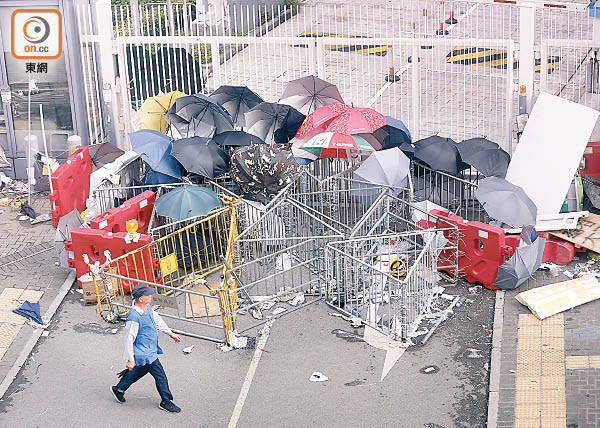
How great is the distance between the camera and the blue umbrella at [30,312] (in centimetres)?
1292

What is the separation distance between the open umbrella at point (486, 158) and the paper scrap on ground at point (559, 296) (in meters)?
2.42

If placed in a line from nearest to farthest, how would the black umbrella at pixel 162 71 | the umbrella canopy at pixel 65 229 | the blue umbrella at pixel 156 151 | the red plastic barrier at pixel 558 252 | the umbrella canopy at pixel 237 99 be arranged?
the red plastic barrier at pixel 558 252
the umbrella canopy at pixel 65 229
the blue umbrella at pixel 156 151
the umbrella canopy at pixel 237 99
the black umbrella at pixel 162 71

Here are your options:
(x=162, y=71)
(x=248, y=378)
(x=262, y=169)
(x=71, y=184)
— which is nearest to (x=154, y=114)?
(x=162, y=71)

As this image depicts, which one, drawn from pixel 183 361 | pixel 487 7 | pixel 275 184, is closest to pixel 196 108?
pixel 275 184

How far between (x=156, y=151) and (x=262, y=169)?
5.96 feet

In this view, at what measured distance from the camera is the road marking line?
426 inches

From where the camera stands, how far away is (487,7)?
18938mm

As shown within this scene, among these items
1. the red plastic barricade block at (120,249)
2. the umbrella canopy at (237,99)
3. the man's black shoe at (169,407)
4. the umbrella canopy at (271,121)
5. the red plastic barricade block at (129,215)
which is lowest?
the man's black shoe at (169,407)

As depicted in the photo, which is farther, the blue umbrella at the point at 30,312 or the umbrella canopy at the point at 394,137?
the umbrella canopy at the point at 394,137

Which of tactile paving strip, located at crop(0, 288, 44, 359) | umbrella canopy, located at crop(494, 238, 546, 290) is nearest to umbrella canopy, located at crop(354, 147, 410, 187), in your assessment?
umbrella canopy, located at crop(494, 238, 546, 290)

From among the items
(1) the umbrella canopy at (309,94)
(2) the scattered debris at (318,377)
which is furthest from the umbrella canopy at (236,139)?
(2) the scattered debris at (318,377)

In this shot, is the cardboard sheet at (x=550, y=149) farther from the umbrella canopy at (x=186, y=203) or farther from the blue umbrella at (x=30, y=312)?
the blue umbrella at (x=30, y=312)

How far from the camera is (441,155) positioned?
15102mm

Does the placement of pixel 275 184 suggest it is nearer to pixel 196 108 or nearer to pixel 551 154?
pixel 196 108
